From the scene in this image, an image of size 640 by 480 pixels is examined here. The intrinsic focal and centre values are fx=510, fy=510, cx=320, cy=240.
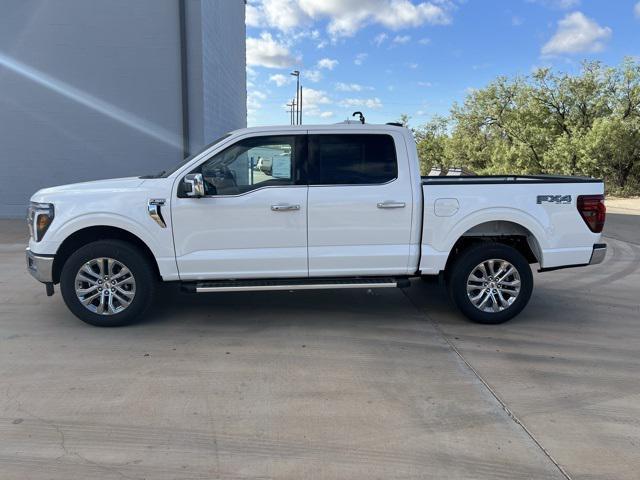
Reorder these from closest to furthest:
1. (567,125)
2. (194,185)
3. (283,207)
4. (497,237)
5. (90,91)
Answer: (194,185) < (283,207) < (497,237) < (90,91) < (567,125)

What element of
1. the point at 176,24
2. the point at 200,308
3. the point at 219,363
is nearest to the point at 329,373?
the point at 219,363

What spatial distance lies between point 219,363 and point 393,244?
6.69ft

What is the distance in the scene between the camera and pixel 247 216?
4922 mm

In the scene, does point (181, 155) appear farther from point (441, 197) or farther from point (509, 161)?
point (509, 161)

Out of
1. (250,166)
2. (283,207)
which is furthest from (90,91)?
(283,207)

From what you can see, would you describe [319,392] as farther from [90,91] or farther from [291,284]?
[90,91]

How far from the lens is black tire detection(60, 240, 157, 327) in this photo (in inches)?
194

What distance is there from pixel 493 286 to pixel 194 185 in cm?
314

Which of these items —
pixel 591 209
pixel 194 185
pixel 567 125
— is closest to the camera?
pixel 194 185

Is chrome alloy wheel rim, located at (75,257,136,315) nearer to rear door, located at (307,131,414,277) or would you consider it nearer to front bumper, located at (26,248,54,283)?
front bumper, located at (26,248,54,283)

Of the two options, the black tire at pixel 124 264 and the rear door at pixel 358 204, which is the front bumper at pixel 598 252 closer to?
the rear door at pixel 358 204

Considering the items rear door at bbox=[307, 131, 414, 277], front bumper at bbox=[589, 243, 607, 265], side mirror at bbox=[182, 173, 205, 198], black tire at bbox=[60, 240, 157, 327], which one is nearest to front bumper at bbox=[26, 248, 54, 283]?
black tire at bbox=[60, 240, 157, 327]

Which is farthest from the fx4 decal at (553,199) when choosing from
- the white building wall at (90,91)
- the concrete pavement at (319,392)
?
the white building wall at (90,91)

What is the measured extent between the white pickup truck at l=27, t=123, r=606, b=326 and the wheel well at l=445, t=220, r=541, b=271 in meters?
0.04
